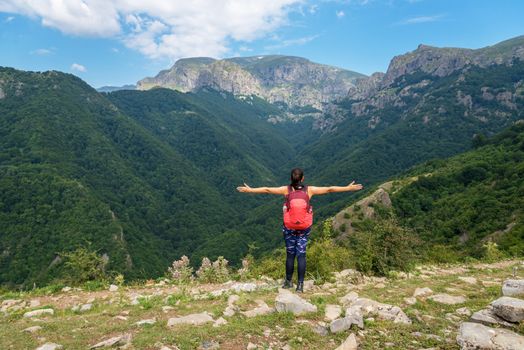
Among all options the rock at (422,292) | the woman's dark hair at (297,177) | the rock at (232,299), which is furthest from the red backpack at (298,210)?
the rock at (422,292)

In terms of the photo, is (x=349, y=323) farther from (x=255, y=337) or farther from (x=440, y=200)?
(x=440, y=200)

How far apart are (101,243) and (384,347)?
127227 mm

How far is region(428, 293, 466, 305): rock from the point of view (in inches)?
325

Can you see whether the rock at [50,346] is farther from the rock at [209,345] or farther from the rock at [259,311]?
the rock at [259,311]

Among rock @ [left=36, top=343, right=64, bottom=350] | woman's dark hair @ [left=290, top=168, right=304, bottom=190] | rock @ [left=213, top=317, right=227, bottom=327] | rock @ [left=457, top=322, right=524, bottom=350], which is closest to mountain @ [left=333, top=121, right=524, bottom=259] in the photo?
woman's dark hair @ [left=290, top=168, right=304, bottom=190]

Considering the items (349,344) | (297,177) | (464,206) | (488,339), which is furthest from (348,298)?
(464,206)

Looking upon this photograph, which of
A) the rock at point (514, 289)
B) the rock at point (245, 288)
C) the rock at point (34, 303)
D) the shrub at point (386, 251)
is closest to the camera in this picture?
the rock at point (514, 289)

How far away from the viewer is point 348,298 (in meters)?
8.62

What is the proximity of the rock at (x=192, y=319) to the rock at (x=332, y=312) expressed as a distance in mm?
2444

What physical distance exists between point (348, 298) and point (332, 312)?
4.28 feet

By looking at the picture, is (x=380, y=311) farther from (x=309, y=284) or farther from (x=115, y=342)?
(x=115, y=342)

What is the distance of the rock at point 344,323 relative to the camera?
21.4 ft

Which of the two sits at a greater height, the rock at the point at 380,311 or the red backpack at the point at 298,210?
the red backpack at the point at 298,210

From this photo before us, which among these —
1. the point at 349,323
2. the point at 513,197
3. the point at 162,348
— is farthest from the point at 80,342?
the point at 513,197
